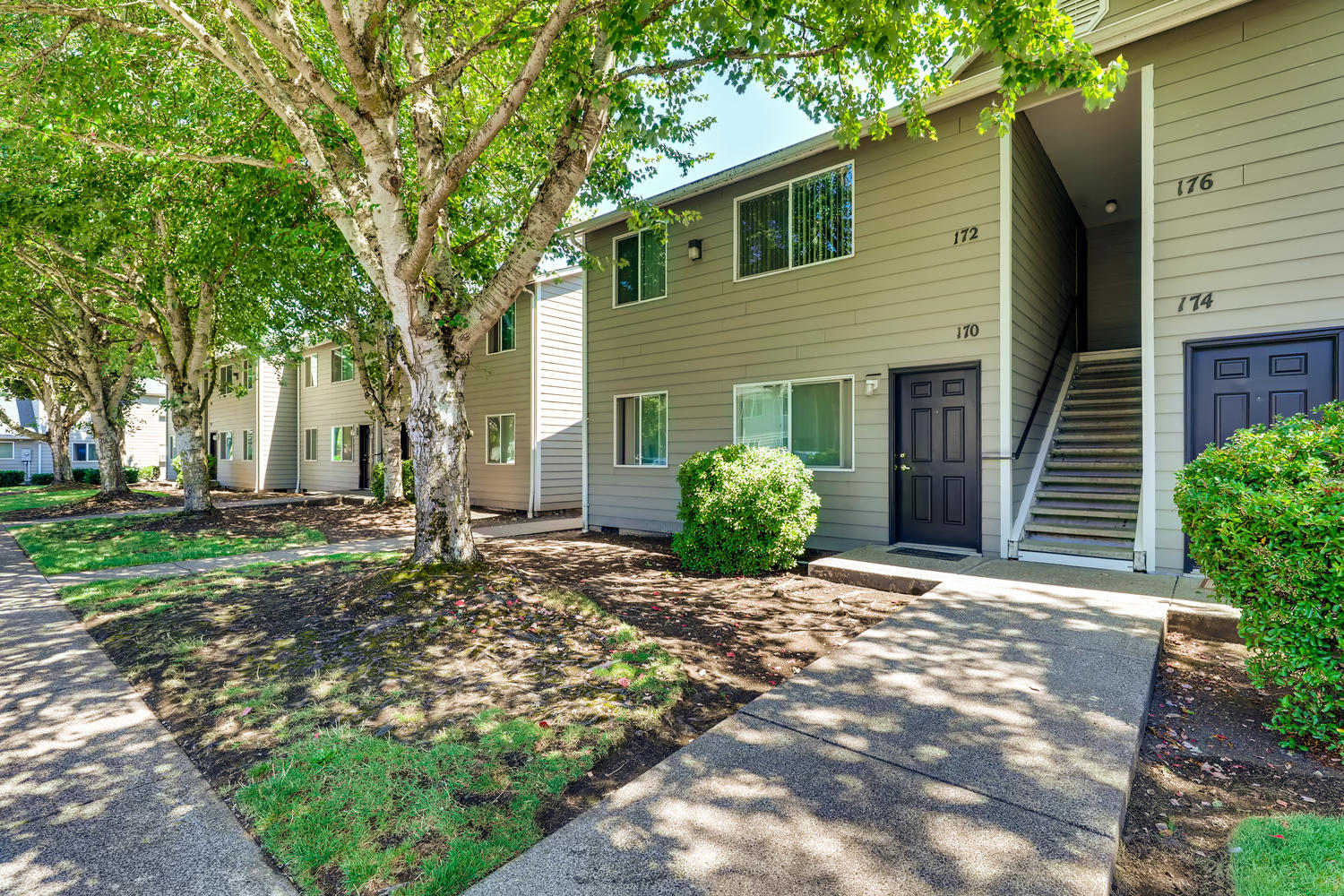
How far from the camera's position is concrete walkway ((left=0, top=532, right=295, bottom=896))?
2.01 m

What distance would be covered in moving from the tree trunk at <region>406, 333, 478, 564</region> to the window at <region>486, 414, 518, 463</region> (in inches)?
331

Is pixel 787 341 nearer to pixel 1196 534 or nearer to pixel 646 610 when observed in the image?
pixel 646 610

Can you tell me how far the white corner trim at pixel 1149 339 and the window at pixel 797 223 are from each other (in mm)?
2875

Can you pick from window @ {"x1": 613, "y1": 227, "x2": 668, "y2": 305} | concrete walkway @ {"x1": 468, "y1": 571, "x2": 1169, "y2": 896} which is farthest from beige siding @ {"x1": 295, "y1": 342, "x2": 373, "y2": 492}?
concrete walkway @ {"x1": 468, "y1": 571, "x2": 1169, "y2": 896}

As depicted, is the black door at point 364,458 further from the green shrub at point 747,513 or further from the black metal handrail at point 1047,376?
the black metal handrail at point 1047,376

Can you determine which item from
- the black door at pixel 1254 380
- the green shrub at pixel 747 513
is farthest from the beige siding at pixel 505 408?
the black door at pixel 1254 380

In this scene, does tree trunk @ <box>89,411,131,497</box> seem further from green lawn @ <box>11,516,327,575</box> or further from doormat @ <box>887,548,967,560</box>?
doormat @ <box>887,548,967,560</box>

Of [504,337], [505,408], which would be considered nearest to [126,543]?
[505,408]

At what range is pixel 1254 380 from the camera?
213 inches

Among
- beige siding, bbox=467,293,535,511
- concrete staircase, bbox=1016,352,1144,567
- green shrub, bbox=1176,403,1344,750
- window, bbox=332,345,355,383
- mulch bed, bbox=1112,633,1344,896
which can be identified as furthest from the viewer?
window, bbox=332,345,355,383

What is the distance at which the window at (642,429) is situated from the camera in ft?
31.8

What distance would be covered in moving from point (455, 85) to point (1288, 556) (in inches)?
303

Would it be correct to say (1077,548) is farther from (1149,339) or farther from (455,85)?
(455,85)

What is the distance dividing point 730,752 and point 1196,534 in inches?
108
